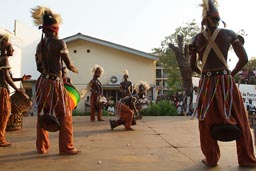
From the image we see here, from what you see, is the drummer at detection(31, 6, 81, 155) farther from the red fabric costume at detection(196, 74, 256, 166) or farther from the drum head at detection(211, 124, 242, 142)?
the drum head at detection(211, 124, 242, 142)

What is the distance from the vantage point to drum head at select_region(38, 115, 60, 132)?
455 cm

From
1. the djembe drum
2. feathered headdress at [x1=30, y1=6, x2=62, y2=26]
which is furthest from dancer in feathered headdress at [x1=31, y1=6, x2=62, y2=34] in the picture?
the djembe drum

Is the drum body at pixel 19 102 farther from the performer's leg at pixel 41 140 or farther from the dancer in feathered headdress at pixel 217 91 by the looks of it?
the dancer in feathered headdress at pixel 217 91

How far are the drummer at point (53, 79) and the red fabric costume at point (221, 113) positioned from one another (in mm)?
1824

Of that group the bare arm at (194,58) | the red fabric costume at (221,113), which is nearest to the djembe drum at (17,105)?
the bare arm at (194,58)

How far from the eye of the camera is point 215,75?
4.07 metres

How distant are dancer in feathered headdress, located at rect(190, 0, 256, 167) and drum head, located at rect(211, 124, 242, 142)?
11 millimetres

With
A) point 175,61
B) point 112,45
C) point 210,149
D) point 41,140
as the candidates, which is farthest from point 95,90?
point 175,61

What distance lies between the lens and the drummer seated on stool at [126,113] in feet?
27.2

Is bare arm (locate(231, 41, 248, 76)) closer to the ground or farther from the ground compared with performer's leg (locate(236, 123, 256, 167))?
farther from the ground

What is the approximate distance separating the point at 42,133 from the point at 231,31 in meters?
2.92

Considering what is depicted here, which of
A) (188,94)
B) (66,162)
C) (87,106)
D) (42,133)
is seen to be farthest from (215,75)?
(87,106)

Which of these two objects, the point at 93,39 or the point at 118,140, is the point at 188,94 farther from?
the point at 118,140

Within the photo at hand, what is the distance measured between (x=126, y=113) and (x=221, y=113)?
15.1 feet
